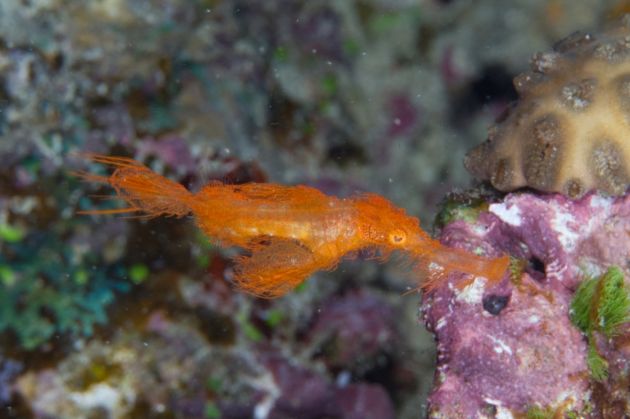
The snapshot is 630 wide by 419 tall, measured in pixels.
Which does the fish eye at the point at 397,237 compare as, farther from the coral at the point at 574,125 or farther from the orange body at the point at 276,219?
the coral at the point at 574,125

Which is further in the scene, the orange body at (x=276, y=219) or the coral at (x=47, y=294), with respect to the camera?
the coral at (x=47, y=294)

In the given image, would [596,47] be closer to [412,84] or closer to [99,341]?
[412,84]

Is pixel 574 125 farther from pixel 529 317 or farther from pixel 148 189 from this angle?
pixel 148 189

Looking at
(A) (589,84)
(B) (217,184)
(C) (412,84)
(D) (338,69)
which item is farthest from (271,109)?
(A) (589,84)

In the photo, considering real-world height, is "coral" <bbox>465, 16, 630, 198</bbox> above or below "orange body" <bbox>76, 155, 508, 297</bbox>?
above

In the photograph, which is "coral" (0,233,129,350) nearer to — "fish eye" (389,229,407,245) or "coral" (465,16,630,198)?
"fish eye" (389,229,407,245)

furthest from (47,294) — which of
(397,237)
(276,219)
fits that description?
(397,237)

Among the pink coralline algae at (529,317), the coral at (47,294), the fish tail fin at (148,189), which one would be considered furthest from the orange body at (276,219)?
the coral at (47,294)

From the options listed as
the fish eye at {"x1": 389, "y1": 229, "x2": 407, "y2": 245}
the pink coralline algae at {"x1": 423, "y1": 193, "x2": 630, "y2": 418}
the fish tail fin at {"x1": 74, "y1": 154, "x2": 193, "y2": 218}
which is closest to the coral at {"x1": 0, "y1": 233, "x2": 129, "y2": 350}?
the fish tail fin at {"x1": 74, "y1": 154, "x2": 193, "y2": 218}
